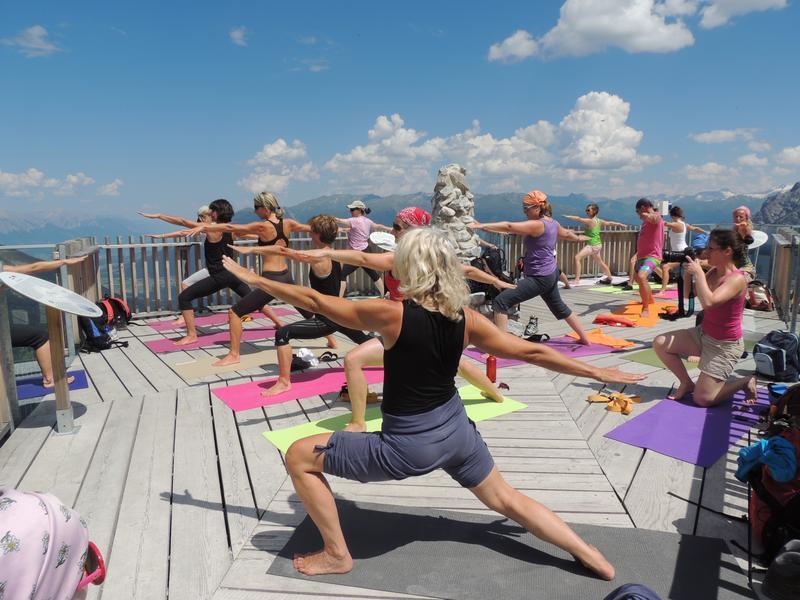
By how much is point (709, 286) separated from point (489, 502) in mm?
3330

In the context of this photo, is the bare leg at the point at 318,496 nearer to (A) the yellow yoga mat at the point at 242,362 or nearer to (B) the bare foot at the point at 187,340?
(A) the yellow yoga mat at the point at 242,362

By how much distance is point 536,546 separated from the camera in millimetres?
2881

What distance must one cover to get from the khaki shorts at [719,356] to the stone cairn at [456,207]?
856 centimetres

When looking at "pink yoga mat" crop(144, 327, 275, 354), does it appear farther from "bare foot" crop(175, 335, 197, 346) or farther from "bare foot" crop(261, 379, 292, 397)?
"bare foot" crop(261, 379, 292, 397)

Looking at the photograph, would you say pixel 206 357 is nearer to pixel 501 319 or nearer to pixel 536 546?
pixel 501 319

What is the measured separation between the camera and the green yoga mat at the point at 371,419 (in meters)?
4.37

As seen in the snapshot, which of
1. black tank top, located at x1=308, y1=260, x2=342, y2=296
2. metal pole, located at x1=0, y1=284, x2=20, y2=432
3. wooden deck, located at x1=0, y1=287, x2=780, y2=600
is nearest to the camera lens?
wooden deck, located at x1=0, y1=287, x2=780, y2=600

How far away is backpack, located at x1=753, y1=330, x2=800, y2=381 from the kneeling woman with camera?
0.71m

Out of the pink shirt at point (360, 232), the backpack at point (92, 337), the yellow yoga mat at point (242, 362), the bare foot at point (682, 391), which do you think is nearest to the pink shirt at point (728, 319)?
the bare foot at point (682, 391)

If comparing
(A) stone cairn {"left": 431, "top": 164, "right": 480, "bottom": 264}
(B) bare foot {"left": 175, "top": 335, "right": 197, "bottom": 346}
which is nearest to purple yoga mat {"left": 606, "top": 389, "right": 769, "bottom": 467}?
(B) bare foot {"left": 175, "top": 335, "right": 197, "bottom": 346}

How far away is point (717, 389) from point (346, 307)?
384cm

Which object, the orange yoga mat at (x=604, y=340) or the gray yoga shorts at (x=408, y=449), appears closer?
the gray yoga shorts at (x=408, y=449)

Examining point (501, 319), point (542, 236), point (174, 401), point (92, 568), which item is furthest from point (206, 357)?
point (92, 568)

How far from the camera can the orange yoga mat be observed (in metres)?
7.40
